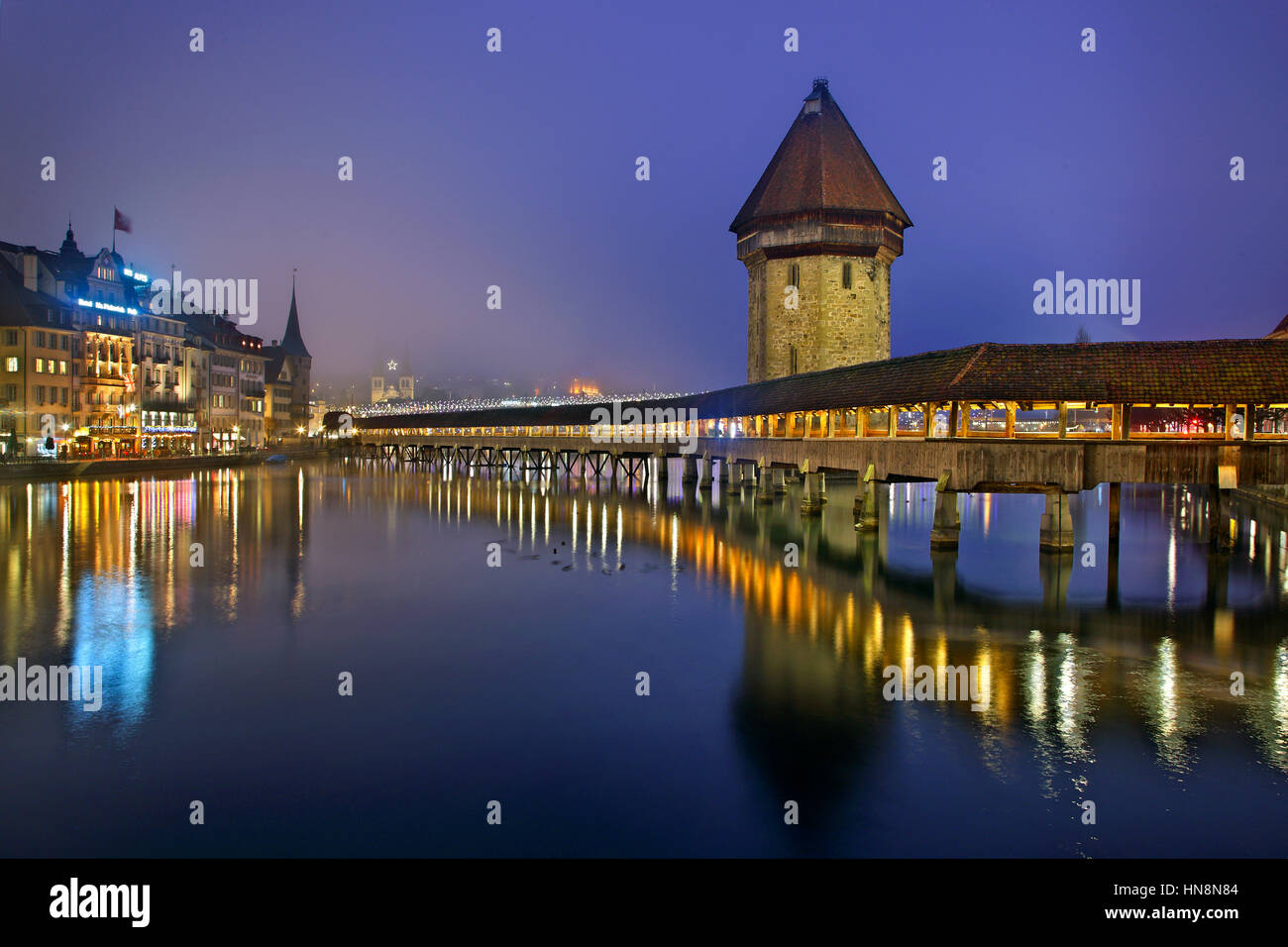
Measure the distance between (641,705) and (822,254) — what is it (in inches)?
1522

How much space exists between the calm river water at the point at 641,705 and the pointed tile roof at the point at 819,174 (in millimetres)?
27719

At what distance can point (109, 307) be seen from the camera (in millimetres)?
60875

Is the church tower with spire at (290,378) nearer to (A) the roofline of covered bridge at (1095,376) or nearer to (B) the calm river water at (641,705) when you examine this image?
(B) the calm river water at (641,705)

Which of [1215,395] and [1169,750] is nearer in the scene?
[1169,750]

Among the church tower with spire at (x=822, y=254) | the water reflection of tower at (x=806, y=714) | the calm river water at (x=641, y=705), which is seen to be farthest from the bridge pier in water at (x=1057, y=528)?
the church tower with spire at (x=822, y=254)

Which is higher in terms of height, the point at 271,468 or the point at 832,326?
the point at 832,326

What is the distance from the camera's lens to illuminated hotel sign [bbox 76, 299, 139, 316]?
58.5m

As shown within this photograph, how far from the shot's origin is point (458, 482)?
53.9 metres

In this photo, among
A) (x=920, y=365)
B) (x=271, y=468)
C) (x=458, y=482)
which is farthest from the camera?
(x=271, y=468)

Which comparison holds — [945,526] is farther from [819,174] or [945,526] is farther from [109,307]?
[109,307]

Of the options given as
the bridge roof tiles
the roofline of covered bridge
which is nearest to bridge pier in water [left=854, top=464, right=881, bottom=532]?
the roofline of covered bridge
